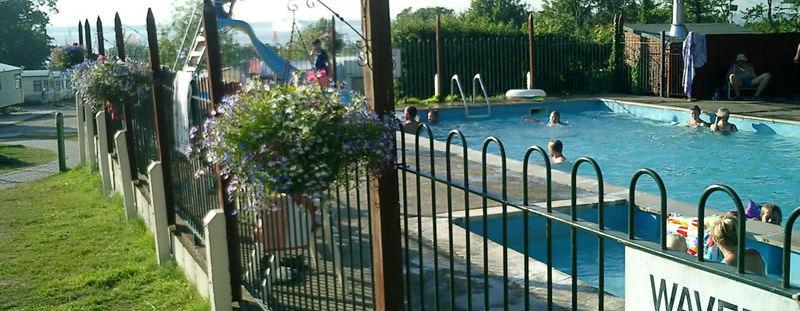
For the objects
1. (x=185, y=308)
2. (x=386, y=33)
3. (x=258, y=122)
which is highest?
(x=386, y=33)

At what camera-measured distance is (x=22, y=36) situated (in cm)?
4516

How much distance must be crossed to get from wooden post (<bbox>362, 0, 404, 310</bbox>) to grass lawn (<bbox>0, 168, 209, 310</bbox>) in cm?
275

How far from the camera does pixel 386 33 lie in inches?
141

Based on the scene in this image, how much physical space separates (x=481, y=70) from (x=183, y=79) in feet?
61.5

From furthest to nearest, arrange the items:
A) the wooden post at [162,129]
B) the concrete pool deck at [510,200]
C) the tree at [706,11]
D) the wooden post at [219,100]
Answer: the tree at [706,11]
the wooden post at [162,129]
the concrete pool deck at [510,200]
the wooden post at [219,100]

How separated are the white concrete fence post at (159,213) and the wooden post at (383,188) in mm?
4494

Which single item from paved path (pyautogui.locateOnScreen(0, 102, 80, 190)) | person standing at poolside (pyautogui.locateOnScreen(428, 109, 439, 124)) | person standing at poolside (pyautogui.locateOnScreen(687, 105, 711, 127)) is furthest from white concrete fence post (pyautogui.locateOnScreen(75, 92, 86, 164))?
person standing at poolside (pyautogui.locateOnScreen(687, 105, 711, 127))

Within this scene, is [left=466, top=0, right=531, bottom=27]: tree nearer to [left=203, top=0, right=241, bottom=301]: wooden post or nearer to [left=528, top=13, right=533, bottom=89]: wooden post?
[left=528, top=13, right=533, bottom=89]: wooden post

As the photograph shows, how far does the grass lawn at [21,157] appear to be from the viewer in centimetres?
1642

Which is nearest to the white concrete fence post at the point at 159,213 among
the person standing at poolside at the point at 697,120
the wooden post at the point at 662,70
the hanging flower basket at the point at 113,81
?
the hanging flower basket at the point at 113,81

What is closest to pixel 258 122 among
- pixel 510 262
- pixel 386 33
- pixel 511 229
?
pixel 386 33

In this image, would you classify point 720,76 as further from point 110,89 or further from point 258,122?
point 258,122

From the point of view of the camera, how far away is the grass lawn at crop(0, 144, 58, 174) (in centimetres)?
1642

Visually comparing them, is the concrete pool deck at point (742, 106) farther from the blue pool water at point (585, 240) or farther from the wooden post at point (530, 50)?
the blue pool water at point (585, 240)
